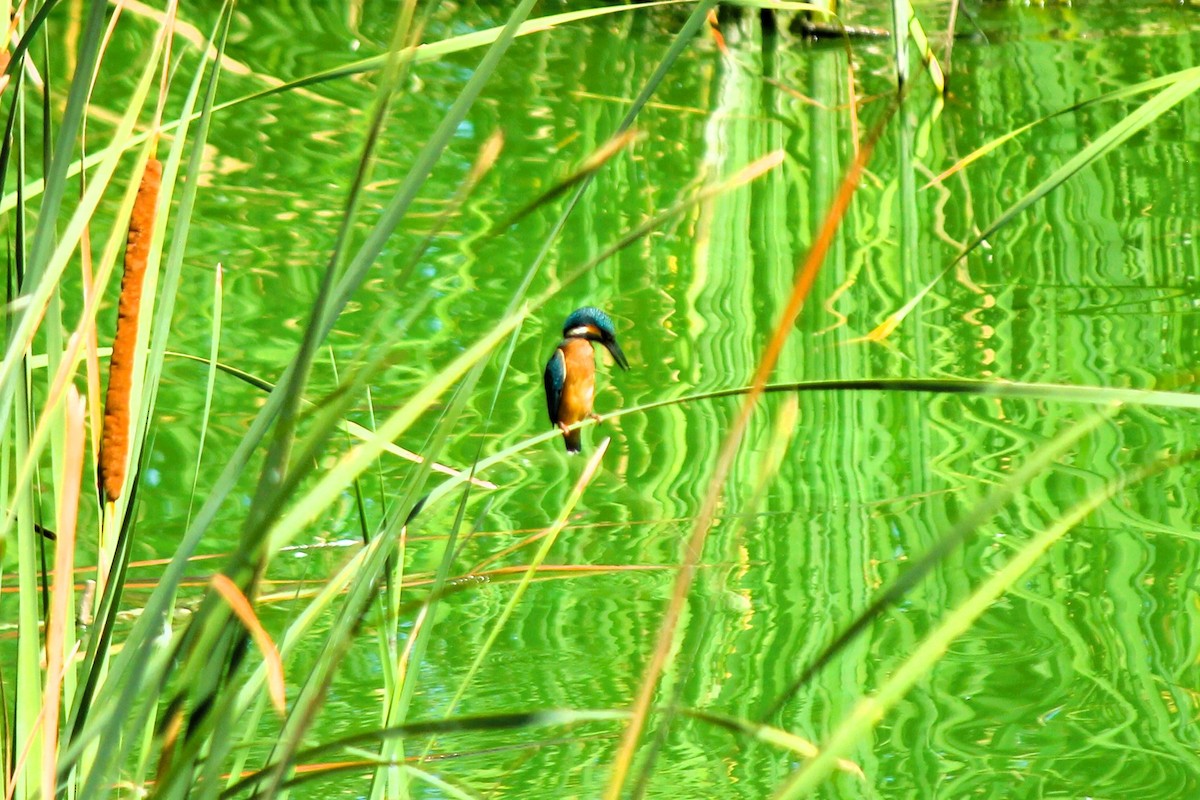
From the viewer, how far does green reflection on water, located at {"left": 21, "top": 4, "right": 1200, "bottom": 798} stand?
5.48 ft

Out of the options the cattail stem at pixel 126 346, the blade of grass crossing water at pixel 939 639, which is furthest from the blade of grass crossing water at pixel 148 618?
the blade of grass crossing water at pixel 939 639

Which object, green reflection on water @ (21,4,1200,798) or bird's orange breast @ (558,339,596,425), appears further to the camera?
bird's orange breast @ (558,339,596,425)

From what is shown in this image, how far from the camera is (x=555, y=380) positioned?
2.36m

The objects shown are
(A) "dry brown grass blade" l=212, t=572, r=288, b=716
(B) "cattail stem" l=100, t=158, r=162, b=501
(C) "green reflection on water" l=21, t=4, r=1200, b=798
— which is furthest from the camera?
(C) "green reflection on water" l=21, t=4, r=1200, b=798

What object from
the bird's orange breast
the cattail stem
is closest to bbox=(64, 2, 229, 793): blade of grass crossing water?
the cattail stem

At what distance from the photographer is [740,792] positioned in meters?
1.54

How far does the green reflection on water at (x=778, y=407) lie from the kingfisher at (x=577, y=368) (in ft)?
0.44

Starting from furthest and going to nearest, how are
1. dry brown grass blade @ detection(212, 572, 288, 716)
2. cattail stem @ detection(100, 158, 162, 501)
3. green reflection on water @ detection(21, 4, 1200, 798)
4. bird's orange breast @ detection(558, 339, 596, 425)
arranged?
bird's orange breast @ detection(558, 339, 596, 425) < green reflection on water @ detection(21, 4, 1200, 798) < cattail stem @ detection(100, 158, 162, 501) < dry brown grass blade @ detection(212, 572, 288, 716)

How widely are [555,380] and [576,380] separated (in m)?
0.04

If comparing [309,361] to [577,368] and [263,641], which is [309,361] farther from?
[577,368]

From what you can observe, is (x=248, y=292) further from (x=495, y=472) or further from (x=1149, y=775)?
(x=1149, y=775)

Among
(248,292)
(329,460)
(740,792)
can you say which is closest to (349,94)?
(248,292)

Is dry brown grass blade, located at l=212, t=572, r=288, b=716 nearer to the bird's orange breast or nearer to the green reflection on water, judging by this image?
the green reflection on water

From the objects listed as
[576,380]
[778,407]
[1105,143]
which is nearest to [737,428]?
[1105,143]
